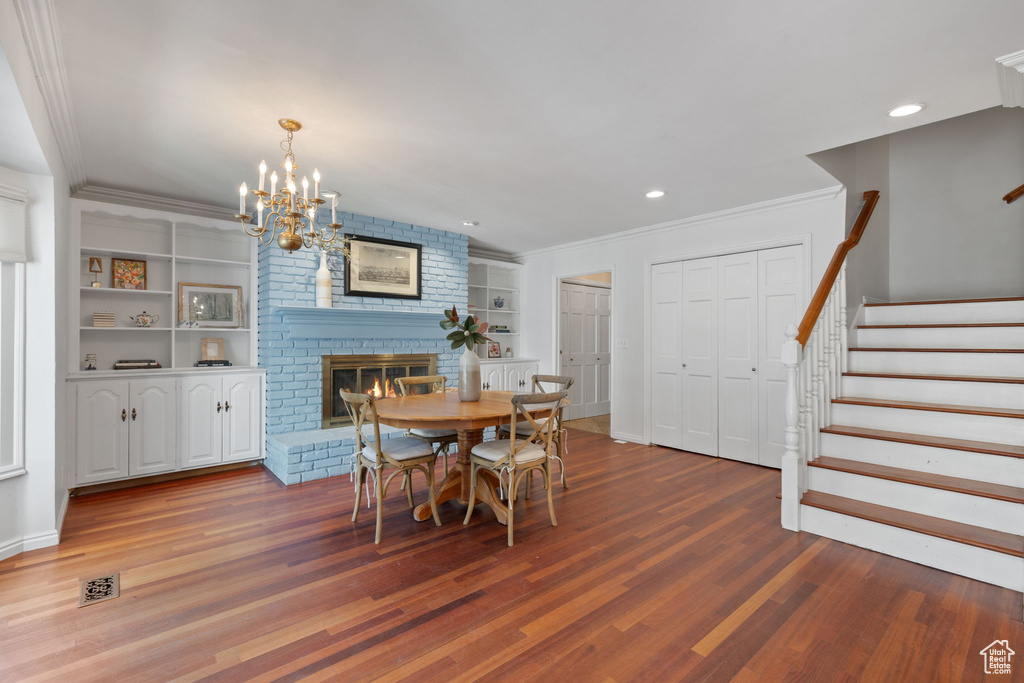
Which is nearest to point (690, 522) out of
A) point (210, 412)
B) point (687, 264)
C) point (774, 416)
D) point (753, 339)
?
point (774, 416)

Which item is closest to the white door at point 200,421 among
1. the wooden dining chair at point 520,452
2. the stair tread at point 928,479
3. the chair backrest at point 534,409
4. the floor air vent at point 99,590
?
the floor air vent at point 99,590

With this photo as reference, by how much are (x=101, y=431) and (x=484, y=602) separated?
3.42 m

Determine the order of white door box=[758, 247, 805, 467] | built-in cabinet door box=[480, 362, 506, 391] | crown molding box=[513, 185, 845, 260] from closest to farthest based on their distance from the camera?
crown molding box=[513, 185, 845, 260], white door box=[758, 247, 805, 467], built-in cabinet door box=[480, 362, 506, 391]

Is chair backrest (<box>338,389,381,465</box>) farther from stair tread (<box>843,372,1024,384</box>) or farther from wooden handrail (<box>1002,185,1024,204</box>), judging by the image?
wooden handrail (<box>1002,185,1024,204</box>)

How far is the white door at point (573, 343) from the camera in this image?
6.66m

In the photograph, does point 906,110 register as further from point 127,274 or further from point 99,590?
point 127,274

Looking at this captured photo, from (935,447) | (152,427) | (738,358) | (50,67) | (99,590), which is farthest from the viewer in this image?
(738,358)

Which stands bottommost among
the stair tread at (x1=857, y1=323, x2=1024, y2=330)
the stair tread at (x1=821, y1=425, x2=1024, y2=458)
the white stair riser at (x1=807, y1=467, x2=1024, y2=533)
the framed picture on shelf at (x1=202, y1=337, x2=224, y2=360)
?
the white stair riser at (x1=807, y1=467, x2=1024, y2=533)

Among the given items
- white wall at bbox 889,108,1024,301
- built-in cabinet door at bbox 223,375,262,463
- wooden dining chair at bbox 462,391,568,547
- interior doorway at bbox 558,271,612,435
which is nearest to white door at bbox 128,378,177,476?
built-in cabinet door at bbox 223,375,262,463

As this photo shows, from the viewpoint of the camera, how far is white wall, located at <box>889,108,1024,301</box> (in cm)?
394

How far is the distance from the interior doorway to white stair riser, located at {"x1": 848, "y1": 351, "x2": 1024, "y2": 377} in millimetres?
3283

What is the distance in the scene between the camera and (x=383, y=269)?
4832 millimetres

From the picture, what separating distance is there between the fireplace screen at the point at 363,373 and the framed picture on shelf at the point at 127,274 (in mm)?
1645

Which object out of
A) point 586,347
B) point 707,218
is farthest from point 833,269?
point 586,347
